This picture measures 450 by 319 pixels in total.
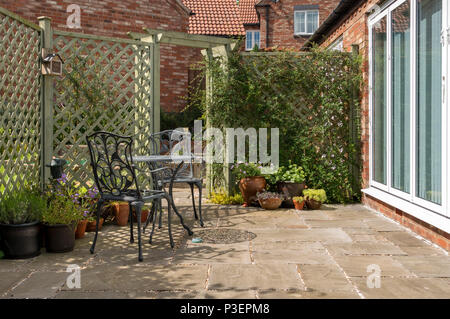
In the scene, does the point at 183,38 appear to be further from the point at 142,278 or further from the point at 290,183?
the point at 142,278

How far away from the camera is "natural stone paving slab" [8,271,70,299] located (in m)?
2.87

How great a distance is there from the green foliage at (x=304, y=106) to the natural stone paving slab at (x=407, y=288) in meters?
3.52

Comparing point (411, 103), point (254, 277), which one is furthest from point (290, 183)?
point (254, 277)

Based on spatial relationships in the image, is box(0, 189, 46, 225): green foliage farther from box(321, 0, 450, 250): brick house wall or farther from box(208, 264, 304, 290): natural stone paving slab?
box(321, 0, 450, 250): brick house wall

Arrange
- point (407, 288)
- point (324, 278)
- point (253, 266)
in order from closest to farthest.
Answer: point (407, 288) < point (324, 278) < point (253, 266)

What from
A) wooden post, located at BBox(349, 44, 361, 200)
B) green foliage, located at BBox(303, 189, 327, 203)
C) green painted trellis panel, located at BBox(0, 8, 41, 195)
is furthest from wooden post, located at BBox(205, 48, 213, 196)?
green painted trellis panel, located at BBox(0, 8, 41, 195)

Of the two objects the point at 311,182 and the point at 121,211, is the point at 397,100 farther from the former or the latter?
the point at 121,211

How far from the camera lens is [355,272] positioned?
131 inches

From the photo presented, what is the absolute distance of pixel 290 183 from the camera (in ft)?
21.2

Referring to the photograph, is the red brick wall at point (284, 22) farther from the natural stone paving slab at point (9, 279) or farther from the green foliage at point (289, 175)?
the natural stone paving slab at point (9, 279)

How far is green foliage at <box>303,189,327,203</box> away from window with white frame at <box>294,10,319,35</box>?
545 inches

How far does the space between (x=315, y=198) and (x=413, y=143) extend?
72.9 inches
